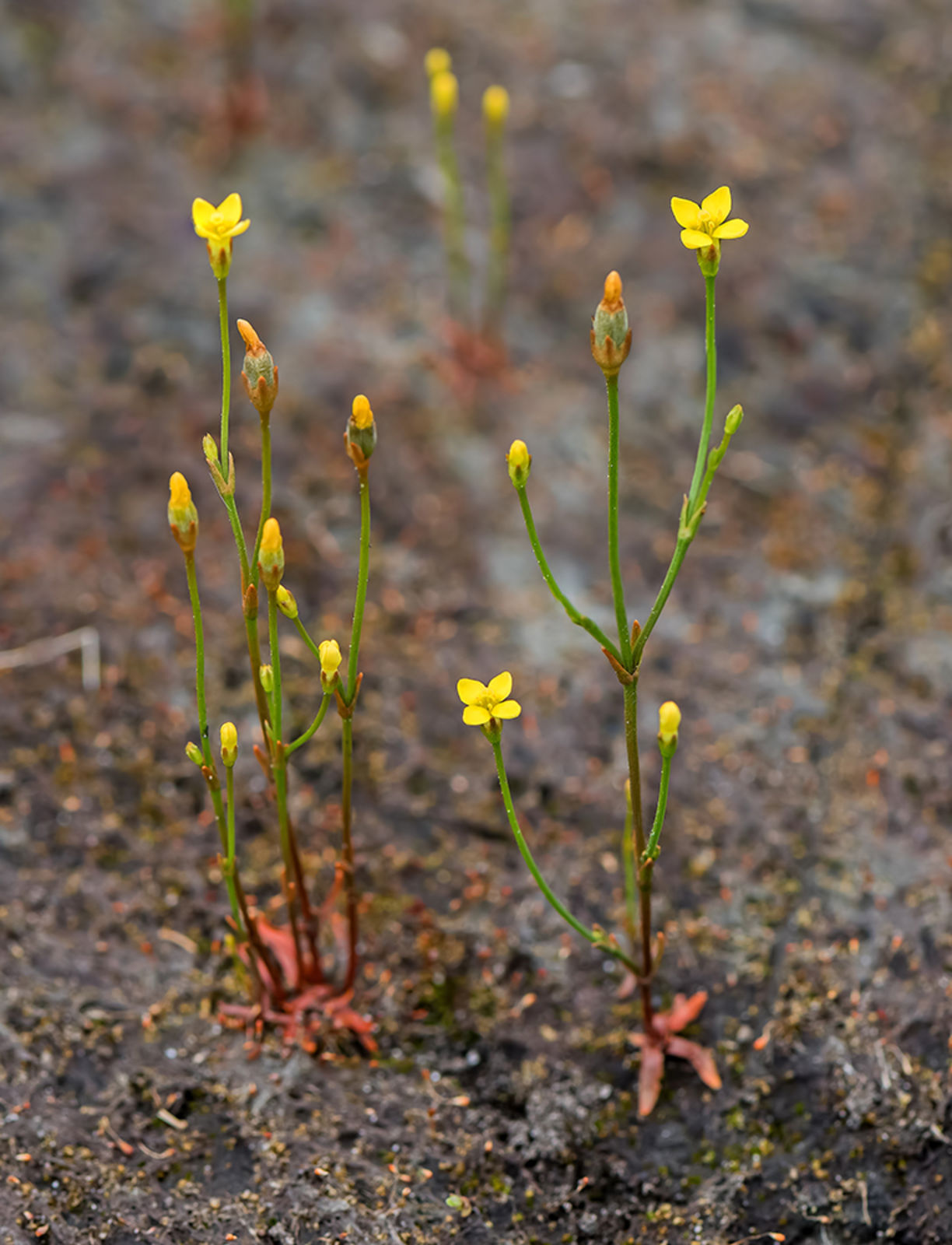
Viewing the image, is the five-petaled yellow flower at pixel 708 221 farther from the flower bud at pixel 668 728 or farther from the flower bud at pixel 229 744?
the flower bud at pixel 229 744

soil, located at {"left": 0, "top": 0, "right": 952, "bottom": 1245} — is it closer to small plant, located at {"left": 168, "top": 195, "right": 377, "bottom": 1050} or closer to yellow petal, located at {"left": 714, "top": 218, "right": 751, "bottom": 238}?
small plant, located at {"left": 168, "top": 195, "right": 377, "bottom": 1050}

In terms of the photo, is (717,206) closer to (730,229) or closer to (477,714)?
(730,229)

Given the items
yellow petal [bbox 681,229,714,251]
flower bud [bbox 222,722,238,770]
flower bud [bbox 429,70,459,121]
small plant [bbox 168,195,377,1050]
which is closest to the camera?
yellow petal [bbox 681,229,714,251]

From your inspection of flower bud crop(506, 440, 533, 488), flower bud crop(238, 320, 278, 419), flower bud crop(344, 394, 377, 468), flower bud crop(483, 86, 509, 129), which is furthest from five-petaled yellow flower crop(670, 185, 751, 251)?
flower bud crop(483, 86, 509, 129)

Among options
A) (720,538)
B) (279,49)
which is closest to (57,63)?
(279,49)

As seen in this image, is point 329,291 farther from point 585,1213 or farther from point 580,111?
point 585,1213

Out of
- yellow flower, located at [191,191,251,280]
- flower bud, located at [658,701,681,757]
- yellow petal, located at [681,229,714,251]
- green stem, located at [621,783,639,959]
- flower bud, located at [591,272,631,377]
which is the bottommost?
green stem, located at [621,783,639,959]
